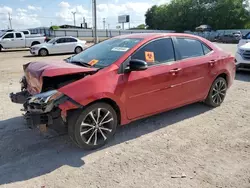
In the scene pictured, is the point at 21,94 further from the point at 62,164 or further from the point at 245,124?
the point at 245,124

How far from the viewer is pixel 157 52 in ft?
14.5

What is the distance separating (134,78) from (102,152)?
1209 millimetres

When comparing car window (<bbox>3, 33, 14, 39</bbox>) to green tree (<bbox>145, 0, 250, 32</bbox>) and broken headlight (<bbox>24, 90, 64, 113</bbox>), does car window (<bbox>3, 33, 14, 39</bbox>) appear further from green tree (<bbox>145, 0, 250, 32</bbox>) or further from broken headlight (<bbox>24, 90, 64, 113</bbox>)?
green tree (<bbox>145, 0, 250, 32</bbox>)

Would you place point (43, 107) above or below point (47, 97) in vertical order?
below

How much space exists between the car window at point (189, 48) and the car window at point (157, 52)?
0.75ft

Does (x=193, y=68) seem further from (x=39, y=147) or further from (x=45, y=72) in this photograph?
(x=39, y=147)

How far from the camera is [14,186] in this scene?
3.01 m

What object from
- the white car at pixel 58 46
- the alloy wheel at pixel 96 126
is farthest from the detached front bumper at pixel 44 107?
the white car at pixel 58 46

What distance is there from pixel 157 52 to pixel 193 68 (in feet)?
2.78

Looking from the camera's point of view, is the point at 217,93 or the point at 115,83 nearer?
the point at 115,83

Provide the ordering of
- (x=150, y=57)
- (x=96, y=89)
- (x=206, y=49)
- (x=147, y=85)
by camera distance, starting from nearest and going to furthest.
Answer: (x=96, y=89) → (x=147, y=85) → (x=150, y=57) → (x=206, y=49)

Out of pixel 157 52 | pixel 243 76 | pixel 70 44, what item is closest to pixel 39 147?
pixel 157 52

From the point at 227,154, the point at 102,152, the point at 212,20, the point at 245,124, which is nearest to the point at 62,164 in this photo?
the point at 102,152

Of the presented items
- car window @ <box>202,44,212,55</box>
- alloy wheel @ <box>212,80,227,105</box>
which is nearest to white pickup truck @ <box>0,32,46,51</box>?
car window @ <box>202,44,212,55</box>
